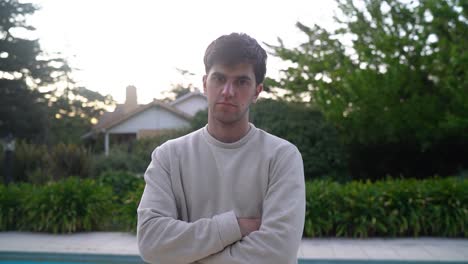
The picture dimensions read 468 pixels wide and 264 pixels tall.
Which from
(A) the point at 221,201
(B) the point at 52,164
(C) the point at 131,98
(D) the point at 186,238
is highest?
(C) the point at 131,98

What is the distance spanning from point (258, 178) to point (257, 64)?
17.4 inches

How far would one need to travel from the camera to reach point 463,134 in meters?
9.87

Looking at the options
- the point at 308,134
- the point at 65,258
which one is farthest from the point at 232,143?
the point at 308,134

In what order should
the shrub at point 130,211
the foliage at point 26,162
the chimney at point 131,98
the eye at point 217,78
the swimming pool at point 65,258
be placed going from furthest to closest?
the chimney at point 131,98 < the foliage at point 26,162 < the shrub at point 130,211 < the swimming pool at point 65,258 < the eye at point 217,78

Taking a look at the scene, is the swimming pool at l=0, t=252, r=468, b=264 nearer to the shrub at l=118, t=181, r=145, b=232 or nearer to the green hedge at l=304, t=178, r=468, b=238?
the shrub at l=118, t=181, r=145, b=232

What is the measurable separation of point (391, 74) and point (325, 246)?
4516mm

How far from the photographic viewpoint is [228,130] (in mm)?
1754

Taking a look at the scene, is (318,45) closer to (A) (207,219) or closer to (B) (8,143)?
(B) (8,143)

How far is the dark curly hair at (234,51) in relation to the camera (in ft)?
5.55

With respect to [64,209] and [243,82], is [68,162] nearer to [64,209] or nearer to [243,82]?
[64,209]

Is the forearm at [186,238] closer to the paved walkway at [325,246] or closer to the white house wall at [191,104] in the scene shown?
the paved walkway at [325,246]

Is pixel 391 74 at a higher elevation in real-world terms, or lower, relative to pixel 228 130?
higher

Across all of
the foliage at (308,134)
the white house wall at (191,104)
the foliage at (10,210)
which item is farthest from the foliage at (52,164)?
the white house wall at (191,104)

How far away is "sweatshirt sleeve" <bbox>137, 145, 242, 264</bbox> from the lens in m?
1.60
